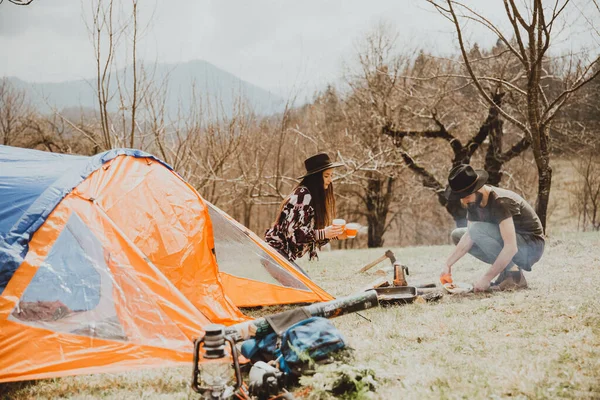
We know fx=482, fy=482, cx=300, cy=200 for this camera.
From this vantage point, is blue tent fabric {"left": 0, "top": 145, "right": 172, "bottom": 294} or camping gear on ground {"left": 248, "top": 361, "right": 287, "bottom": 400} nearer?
camping gear on ground {"left": 248, "top": 361, "right": 287, "bottom": 400}

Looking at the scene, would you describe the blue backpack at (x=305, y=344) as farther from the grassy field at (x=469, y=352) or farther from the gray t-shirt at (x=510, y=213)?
the gray t-shirt at (x=510, y=213)

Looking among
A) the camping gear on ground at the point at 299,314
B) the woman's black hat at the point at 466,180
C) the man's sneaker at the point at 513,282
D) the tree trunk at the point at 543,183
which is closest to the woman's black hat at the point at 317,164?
the woman's black hat at the point at 466,180

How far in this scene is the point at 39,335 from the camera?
9.85 feet

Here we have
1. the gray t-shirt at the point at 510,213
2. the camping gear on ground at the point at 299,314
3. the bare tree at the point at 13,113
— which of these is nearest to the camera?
the camping gear on ground at the point at 299,314

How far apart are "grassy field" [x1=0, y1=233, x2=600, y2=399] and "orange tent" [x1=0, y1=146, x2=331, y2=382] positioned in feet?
0.53

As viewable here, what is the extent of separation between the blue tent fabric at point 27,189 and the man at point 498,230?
10.5ft

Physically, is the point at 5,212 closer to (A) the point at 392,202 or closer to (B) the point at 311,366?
(B) the point at 311,366

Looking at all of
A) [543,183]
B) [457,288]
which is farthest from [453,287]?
[543,183]

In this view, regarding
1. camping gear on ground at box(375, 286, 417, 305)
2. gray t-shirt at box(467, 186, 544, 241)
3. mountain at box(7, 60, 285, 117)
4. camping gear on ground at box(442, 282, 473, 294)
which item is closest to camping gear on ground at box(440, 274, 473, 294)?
camping gear on ground at box(442, 282, 473, 294)

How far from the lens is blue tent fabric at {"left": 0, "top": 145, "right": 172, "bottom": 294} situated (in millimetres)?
3152

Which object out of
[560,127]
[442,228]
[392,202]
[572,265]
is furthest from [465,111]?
[572,265]

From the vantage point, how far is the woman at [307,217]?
467 cm

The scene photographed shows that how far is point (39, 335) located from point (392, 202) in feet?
63.8

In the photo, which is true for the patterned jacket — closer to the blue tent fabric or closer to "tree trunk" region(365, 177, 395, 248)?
the blue tent fabric
